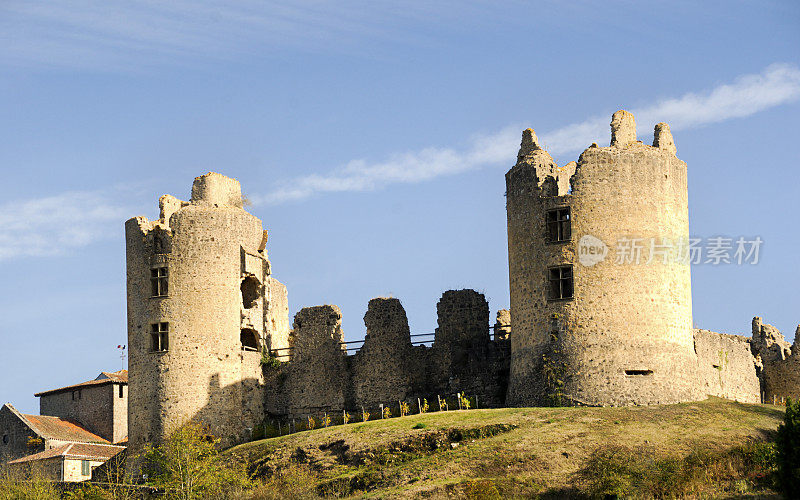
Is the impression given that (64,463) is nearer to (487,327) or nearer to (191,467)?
(191,467)

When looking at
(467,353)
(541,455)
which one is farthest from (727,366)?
(541,455)

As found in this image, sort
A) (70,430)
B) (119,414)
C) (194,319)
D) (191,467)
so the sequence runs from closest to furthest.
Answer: (191,467) < (194,319) < (70,430) < (119,414)

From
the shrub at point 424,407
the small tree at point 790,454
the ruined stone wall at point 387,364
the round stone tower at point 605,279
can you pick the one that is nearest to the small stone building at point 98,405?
the ruined stone wall at point 387,364

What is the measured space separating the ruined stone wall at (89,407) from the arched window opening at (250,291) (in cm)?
1175

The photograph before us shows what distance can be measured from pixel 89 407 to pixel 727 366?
31.2 m

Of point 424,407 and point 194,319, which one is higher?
point 194,319

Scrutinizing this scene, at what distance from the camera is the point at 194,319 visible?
157 feet

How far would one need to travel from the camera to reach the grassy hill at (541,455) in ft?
120

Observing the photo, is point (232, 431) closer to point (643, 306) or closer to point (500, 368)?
point (500, 368)

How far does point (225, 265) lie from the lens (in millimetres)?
48844

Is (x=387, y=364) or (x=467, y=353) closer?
(x=467, y=353)

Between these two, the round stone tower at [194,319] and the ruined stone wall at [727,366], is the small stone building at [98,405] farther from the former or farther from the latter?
the ruined stone wall at [727,366]

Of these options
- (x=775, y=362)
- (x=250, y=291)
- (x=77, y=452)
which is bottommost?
(x=77, y=452)

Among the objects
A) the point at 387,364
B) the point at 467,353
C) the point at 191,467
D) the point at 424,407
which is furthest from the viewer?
the point at 387,364
